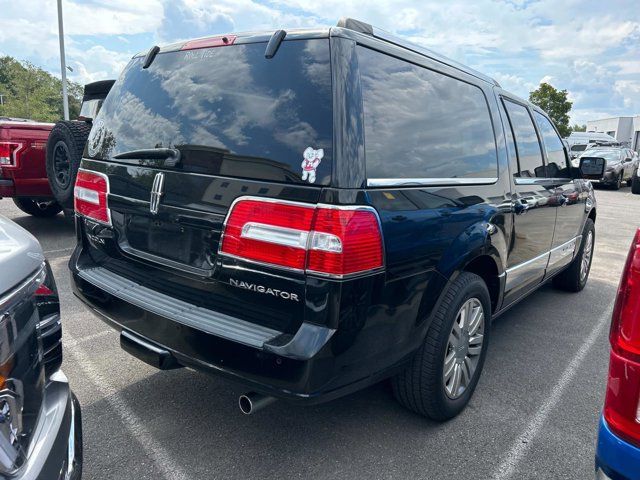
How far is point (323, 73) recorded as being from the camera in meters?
2.00

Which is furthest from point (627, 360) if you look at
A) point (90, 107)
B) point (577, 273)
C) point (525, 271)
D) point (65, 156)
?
point (90, 107)

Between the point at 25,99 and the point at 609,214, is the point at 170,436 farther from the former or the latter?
the point at 25,99

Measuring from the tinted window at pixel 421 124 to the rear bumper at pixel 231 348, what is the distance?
78cm

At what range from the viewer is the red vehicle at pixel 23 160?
20.8 ft

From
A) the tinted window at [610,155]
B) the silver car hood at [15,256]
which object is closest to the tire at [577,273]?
the silver car hood at [15,256]

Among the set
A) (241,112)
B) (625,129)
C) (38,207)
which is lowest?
(38,207)

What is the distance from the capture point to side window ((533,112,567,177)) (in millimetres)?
4266

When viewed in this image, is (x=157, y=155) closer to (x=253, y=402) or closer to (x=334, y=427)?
(x=253, y=402)

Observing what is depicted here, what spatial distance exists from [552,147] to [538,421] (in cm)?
267

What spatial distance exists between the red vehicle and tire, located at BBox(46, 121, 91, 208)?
1.03 m

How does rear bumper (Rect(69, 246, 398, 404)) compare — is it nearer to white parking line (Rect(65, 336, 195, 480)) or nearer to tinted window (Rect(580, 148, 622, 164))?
white parking line (Rect(65, 336, 195, 480))

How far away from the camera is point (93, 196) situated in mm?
2756

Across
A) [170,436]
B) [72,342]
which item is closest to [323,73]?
[170,436]

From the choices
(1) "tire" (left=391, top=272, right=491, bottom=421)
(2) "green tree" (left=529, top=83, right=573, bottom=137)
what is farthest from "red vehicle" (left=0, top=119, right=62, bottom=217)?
(2) "green tree" (left=529, top=83, right=573, bottom=137)
